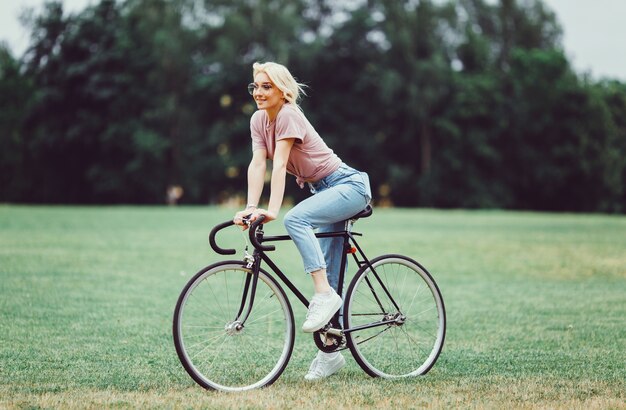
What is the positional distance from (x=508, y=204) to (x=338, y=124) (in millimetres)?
13009

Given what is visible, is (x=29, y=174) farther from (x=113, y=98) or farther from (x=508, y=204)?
(x=508, y=204)

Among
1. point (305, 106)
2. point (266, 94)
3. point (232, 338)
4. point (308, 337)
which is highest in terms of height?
point (305, 106)

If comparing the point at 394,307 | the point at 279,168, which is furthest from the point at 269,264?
the point at 394,307

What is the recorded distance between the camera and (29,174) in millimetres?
57469

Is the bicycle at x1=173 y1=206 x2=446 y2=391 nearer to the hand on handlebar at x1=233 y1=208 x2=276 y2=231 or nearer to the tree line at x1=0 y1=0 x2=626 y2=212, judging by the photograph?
the hand on handlebar at x1=233 y1=208 x2=276 y2=231

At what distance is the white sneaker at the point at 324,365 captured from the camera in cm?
582

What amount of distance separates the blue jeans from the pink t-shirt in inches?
3.4

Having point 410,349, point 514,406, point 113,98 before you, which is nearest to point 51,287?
point 410,349

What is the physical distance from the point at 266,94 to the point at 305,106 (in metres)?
54.5

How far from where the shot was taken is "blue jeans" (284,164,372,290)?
5312 millimetres

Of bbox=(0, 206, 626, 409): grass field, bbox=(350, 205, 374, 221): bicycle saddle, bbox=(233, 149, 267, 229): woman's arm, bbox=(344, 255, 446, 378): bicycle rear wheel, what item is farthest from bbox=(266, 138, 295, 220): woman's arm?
bbox=(0, 206, 626, 409): grass field

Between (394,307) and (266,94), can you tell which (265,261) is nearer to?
(266,94)

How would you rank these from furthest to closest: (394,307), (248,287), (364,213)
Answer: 1. (394,307)
2. (364,213)
3. (248,287)

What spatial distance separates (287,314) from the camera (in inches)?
212
